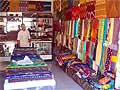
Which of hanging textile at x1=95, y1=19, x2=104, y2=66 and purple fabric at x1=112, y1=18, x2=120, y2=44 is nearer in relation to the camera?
purple fabric at x1=112, y1=18, x2=120, y2=44

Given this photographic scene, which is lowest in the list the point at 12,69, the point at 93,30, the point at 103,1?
the point at 12,69

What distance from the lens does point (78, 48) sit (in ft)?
23.1

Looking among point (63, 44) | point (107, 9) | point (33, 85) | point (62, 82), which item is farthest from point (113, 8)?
point (63, 44)

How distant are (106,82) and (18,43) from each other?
535 centimetres

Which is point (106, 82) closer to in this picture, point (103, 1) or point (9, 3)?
point (103, 1)

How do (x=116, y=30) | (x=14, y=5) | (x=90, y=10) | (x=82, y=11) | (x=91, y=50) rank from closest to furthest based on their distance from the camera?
(x=116, y=30)
(x=91, y=50)
(x=90, y=10)
(x=82, y=11)
(x=14, y=5)

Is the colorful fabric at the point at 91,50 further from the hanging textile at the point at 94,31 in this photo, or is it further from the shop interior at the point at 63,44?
the hanging textile at the point at 94,31

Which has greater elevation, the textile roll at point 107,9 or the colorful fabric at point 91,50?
the textile roll at point 107,9

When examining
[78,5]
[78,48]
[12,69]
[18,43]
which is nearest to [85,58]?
[78,48]

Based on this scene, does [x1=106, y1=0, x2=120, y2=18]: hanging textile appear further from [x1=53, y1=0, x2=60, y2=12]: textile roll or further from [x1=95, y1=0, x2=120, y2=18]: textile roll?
[x1=53, y1=0, x2=60, y2=12]: textile roll

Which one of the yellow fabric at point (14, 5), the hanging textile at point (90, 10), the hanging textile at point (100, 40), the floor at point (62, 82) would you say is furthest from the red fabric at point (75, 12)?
the yellow fabric at point (14, 5)

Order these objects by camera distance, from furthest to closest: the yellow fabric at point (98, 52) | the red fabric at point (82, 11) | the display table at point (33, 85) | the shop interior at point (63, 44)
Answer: the red fabric at point (82, 11) → the yellow fabric at point (98, 52) → the shop interior at point (63, 44) → the display table at point (33, 85)

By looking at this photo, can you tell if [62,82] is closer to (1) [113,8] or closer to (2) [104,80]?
(2) [104,80]

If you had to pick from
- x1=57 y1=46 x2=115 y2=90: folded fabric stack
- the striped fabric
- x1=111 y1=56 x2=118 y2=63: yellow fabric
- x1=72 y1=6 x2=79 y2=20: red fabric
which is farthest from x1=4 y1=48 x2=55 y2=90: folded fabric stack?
the striped fabric
